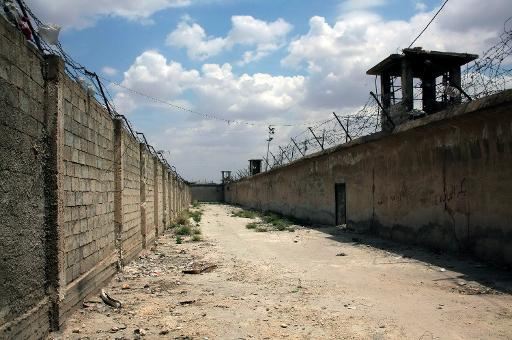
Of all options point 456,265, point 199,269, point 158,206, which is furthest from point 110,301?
point 158,206

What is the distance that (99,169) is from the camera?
7.30 metres

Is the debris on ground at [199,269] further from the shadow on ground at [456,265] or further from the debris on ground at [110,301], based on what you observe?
the shadow on ground at [456,265]

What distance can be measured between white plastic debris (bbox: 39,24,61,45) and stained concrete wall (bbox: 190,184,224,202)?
60247 mm

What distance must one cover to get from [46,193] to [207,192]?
202ft

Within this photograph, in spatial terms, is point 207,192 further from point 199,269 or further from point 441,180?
point 199,269

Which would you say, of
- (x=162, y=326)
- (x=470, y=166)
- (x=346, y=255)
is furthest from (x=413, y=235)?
(x=162, y=326)

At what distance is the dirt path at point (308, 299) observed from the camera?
15.9 ft

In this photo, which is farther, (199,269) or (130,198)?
(130,198)

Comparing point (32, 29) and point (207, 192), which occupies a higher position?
point (32, 29)

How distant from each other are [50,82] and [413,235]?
28.8 feet

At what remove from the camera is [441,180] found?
10.0 metres

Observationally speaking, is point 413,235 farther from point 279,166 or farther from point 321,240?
point 279,166

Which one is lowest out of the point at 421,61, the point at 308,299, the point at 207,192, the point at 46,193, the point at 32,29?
the point at 308,299

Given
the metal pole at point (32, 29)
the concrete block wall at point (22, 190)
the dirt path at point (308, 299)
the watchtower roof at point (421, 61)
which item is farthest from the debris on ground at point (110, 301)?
the watchtower roof at point (421, 61)
